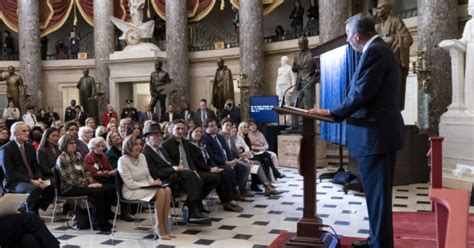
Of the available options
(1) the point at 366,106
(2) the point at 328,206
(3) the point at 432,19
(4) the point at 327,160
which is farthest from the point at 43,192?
(3) the point at 432,19

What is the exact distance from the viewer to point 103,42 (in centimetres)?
1598

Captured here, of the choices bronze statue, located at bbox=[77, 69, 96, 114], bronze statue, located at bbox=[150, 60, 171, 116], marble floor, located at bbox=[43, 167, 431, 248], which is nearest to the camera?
marble floor, located at bbox=[43, 167, 431, 248]

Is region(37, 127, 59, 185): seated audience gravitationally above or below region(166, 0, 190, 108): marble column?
below

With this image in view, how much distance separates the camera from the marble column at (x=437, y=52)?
8.75 metres

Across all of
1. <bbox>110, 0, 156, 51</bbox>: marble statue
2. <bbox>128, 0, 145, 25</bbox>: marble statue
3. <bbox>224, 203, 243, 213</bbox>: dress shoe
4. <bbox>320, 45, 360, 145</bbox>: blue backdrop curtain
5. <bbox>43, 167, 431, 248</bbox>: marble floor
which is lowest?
<bbox>43, 167, 431, 248</bbox>: marble floor

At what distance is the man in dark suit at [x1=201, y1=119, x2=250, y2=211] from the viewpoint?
6211mm

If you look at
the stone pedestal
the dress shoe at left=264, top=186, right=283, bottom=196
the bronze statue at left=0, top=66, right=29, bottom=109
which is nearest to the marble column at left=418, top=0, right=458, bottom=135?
the stone pedestal

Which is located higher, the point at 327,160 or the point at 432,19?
the point at 432,19

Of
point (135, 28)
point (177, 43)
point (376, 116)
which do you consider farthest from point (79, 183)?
point (135, 28)

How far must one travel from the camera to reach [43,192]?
5.44m

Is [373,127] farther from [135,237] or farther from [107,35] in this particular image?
[107,35]

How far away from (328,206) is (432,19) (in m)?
4.77

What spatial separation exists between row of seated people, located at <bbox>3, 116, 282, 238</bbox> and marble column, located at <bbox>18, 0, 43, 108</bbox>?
11.1 m

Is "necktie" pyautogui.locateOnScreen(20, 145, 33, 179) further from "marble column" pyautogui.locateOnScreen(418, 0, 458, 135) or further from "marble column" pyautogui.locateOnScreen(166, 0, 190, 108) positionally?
"marble column" pyautogui.locateOnScreen(166, 0, 190, 108)
